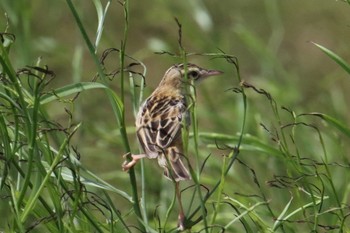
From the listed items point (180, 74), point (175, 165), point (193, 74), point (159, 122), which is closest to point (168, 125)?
point (159, 122)

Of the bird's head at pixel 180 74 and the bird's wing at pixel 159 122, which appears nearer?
the bird's wing at pixel 159 122

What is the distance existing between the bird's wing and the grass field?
93mm

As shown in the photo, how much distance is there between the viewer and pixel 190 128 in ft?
15.3

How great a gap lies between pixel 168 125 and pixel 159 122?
0.07m

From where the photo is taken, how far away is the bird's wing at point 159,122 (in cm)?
307

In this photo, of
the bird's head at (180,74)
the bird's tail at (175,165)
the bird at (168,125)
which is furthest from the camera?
the bird's head at (180,74)

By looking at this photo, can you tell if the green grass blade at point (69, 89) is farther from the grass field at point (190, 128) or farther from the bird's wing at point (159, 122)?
the bird's wing at point (159, 122)

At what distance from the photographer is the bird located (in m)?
2.78

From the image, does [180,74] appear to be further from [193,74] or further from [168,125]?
[168,125]

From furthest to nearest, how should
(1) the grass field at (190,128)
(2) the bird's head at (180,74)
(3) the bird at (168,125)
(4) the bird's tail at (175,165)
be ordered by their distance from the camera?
(2) the bird's head at (180,74) → (4) the bird's tail at (175,165) → (3) the bird at (168,125) → (1) the grass field at (190,128)

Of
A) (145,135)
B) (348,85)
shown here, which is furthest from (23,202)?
(348,85)

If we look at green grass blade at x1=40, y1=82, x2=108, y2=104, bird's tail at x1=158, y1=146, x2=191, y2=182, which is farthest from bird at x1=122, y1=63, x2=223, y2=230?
green grass blade at x1=40, y1=82, x2=108, y2=104

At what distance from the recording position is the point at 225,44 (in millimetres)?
5836

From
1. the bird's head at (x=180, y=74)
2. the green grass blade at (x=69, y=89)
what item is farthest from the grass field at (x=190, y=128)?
the bird's head at (x=180, y=74)
